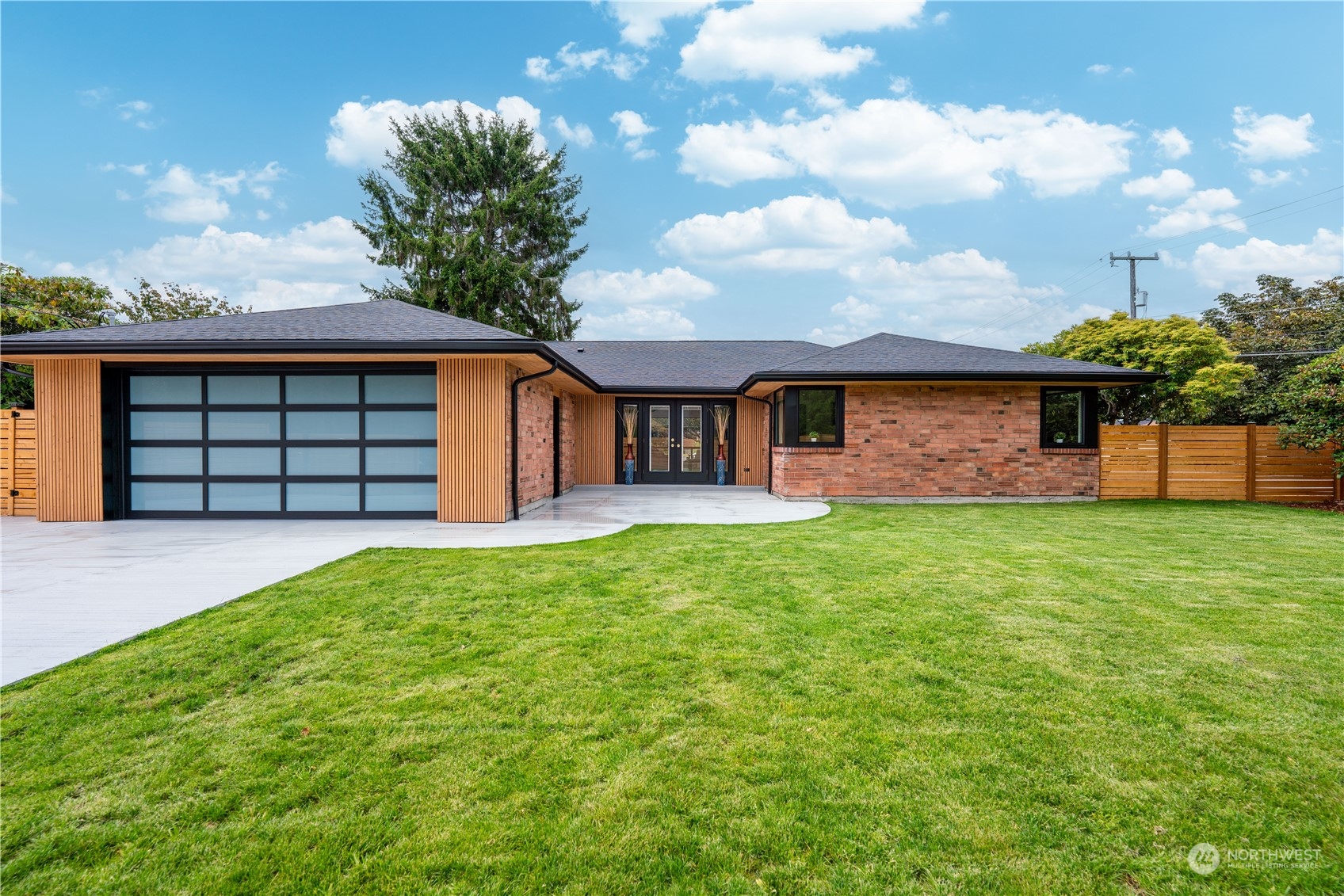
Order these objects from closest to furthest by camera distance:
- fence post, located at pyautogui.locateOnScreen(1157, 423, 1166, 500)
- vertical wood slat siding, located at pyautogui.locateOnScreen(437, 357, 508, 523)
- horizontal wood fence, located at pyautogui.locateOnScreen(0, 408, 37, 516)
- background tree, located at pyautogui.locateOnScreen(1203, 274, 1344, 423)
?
vertical wood slat siding, located at pyautogui.locateOnScreen(437, 357, 508, 523) → horizontal wood fence, located at pyautogui.locateOnScreen(0, 408, 37, 516) → fence post, located at pyautogui.locateOnScreen(1157, 423, 1166, 500) → background tree, located at pyautogui.locateOnScreen(1203, 274, 1344, 423)

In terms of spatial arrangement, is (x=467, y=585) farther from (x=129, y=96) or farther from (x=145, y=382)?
(x=129, y=96)

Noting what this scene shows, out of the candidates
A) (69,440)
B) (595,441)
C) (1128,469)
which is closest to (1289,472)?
(1128,469)

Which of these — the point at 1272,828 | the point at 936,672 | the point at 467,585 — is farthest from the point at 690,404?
the point at 1272,828

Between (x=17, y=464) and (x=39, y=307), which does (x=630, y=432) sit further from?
(x=39, y=307)

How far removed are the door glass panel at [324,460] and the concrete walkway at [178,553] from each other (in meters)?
0.76

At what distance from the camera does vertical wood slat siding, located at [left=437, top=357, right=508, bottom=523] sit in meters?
8.31

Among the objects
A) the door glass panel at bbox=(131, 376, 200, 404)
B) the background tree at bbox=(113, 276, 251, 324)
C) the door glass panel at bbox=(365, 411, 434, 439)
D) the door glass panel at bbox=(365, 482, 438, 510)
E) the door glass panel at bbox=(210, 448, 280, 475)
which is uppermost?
the background tree at bbox=(113, 276, 251, 324)

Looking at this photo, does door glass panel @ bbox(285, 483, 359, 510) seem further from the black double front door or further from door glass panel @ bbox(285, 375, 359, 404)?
the black double front door

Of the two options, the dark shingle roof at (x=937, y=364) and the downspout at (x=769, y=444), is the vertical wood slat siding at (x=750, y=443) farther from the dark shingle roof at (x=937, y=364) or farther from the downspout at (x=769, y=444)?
the dark shingle roof at (x=937, y=364)

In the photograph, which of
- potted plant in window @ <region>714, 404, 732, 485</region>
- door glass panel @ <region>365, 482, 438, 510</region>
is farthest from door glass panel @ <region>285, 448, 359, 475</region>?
potted plant in window @ <region>714, 404, 732, 485</region>

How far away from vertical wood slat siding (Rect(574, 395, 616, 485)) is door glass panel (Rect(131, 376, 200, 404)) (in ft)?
25.3

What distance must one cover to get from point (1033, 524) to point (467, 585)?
778 centimetres

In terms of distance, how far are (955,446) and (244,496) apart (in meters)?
12.3

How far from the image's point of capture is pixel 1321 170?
16.3 meters
